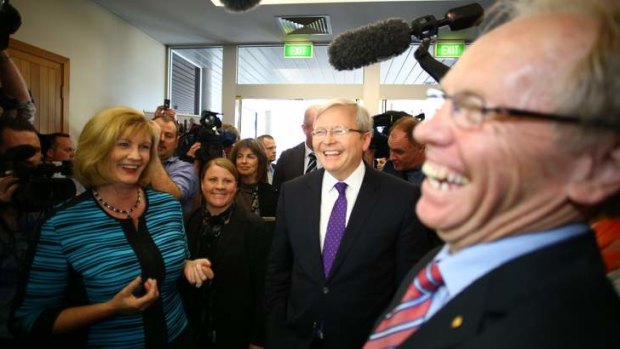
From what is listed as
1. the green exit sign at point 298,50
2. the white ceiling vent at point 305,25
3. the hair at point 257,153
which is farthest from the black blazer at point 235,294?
the green exit sign at point 298,50

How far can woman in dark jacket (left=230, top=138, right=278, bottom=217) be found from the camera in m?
Answer: 2.85

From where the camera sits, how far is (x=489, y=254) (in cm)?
57

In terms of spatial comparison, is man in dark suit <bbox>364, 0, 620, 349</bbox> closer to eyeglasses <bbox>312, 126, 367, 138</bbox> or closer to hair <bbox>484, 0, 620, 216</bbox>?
hair <bbox>484, 0, 620, 216</bbox>

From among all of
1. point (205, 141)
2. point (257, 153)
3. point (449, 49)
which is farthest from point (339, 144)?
point (449, 49)

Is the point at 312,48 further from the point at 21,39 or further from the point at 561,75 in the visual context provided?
the point at 561,75

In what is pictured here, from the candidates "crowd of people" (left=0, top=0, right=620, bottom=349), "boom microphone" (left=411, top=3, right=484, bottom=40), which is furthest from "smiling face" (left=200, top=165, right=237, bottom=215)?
"boom microphone" (left=411, top=3, right=484, bottom=40)

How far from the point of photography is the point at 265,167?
2980 mm

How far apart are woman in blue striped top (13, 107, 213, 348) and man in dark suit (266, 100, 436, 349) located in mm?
362

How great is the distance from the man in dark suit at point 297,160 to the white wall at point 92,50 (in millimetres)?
2917

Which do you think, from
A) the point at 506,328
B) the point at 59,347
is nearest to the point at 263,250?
the point at 59,347

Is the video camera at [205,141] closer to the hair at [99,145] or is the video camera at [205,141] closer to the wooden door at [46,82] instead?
the hair at [99,145]

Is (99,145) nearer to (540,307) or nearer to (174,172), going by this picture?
(174,172)

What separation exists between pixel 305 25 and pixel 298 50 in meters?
0.75

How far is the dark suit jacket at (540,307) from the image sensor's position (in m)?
0.47
